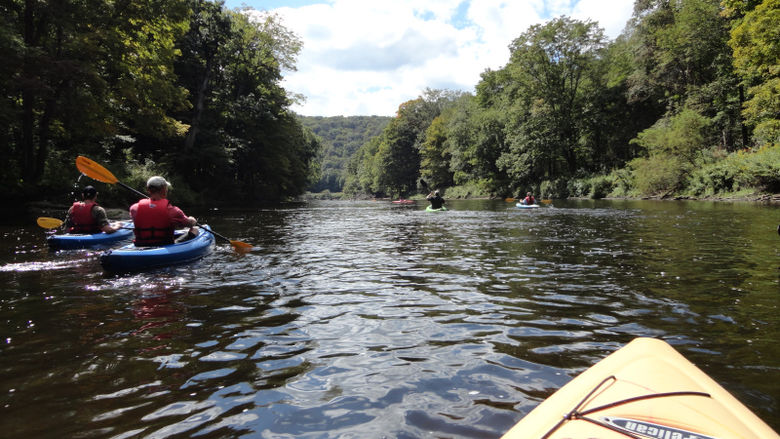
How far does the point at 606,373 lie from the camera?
2.33 meters

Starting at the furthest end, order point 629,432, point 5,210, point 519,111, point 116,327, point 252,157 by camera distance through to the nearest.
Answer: point 519,111
point 252,157
point 5,210
point 116,327
point 629,432

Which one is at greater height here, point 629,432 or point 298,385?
point 629,432

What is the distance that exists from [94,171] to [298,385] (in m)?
7.69

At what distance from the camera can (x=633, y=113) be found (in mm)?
37844

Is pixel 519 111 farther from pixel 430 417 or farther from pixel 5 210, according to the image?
pixel 430 417

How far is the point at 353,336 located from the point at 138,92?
19.8 metres

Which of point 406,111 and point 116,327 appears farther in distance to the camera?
point 406,111

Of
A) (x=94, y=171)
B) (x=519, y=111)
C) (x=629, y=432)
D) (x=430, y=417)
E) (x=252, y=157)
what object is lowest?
(x=430, y=417)

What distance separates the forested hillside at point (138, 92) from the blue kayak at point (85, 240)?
333 inches

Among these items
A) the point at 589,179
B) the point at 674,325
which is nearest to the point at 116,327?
the point at 674,325

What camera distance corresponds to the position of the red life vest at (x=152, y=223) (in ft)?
22.9

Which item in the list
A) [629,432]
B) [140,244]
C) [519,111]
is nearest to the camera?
[629,432]

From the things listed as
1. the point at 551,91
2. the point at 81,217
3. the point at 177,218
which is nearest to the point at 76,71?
the point at 81,217

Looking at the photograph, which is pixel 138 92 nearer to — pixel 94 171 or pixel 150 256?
pixel 94 171
